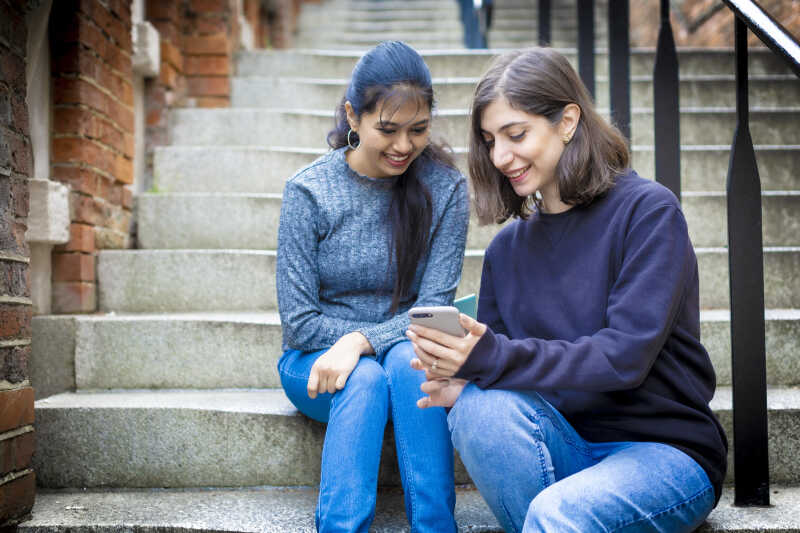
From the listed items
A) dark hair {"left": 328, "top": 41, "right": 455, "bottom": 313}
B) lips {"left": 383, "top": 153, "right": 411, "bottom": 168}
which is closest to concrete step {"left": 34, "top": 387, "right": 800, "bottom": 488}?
dark hair {"left": 328, "top": 41, "right": 455, "bottom": 313}

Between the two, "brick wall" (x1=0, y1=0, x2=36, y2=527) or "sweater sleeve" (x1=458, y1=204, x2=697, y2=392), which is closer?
"sweater sleeve" (x1=458, y1=204, x2=697, y2=392)

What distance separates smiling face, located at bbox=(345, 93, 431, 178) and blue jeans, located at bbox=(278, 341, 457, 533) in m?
0.49

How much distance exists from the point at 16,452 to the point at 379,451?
2.72 ft

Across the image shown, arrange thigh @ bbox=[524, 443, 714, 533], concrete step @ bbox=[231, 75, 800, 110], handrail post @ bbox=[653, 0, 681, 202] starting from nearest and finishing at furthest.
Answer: thigh @ bbox=[524, 443, 714, 533]
handrail post @ bbox=[653, 0, 681, 202]
concrete step @ bbox=[231, 75, 800, 110]

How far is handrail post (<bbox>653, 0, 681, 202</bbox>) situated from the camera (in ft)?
6.79

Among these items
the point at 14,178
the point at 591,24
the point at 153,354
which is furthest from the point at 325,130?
the point at 14,178

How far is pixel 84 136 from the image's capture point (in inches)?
91.4

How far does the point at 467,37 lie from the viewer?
217 inches

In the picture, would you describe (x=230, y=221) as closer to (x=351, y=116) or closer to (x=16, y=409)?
(x=351, y=116)

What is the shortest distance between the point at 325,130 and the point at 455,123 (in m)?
0.61

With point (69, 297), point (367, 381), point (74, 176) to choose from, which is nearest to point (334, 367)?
point (367, 381)

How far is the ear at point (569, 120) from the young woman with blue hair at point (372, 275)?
0.39 metres

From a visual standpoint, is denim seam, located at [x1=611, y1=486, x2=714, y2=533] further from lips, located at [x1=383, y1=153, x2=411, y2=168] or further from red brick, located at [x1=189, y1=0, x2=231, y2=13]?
red brick, located at [x1=189, y1=0, x2=231, y2=13]

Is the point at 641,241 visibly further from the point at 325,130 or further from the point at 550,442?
the point at 325,130
